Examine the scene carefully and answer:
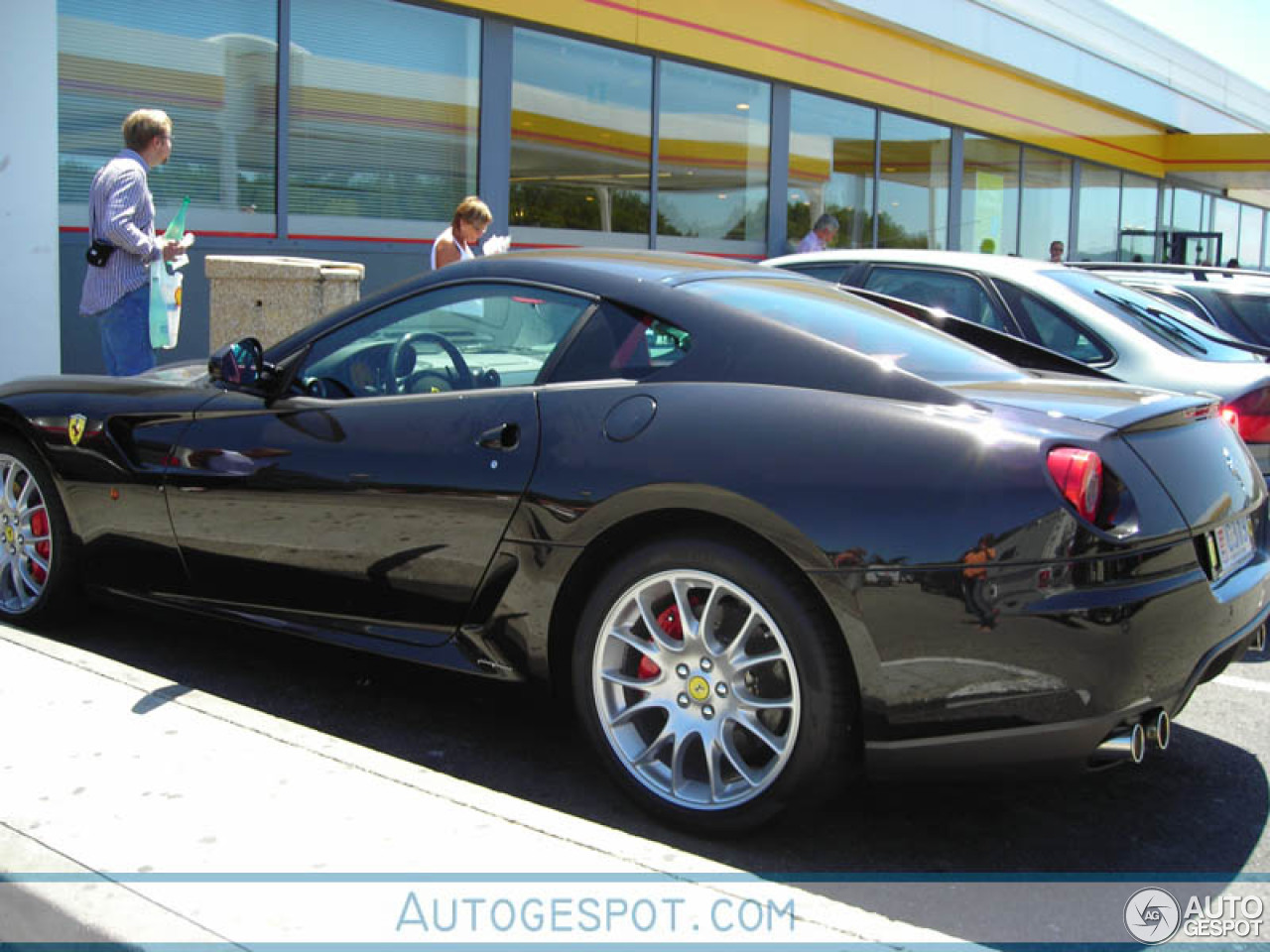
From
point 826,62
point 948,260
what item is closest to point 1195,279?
point 948,260

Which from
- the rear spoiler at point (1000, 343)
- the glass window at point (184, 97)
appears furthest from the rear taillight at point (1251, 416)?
the glass window at point (184, 97)

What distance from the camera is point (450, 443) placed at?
364 centimetres

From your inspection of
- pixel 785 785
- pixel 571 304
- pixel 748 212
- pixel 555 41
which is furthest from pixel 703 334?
pixel 748 212

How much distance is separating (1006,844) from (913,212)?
1832 cm

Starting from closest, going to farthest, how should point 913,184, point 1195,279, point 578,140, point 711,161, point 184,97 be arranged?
Answer: point 1195,279 → point 184,97 → point 578,140 → point 711,161 → point 913,184

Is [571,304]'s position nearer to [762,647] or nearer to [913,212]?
[762,647]

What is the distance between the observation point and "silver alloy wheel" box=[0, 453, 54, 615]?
4.67m

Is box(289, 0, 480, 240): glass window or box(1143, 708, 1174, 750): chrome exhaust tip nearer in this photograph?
box(1143, 708, 1174, 750): chrome exhaust tip

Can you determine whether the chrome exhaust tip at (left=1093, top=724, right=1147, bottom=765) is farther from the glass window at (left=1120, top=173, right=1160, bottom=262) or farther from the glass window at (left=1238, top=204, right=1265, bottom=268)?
A: the glass window at (left=1238, top=204, right=1265, bottom=268)

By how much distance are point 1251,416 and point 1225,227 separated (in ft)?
125

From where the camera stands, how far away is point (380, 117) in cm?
1191

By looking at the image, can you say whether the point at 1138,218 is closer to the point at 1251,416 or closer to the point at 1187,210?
the point at 1187,210

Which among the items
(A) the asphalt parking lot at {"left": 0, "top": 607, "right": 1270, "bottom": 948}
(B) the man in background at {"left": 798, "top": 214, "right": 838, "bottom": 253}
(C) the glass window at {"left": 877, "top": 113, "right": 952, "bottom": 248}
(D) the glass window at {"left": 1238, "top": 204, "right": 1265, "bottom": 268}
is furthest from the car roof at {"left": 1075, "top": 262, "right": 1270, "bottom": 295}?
(D) the glass window at {"left": 1238, "top": 204, "right": 1265, "bottom": 268}

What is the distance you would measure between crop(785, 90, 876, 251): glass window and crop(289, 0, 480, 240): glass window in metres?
5.81
